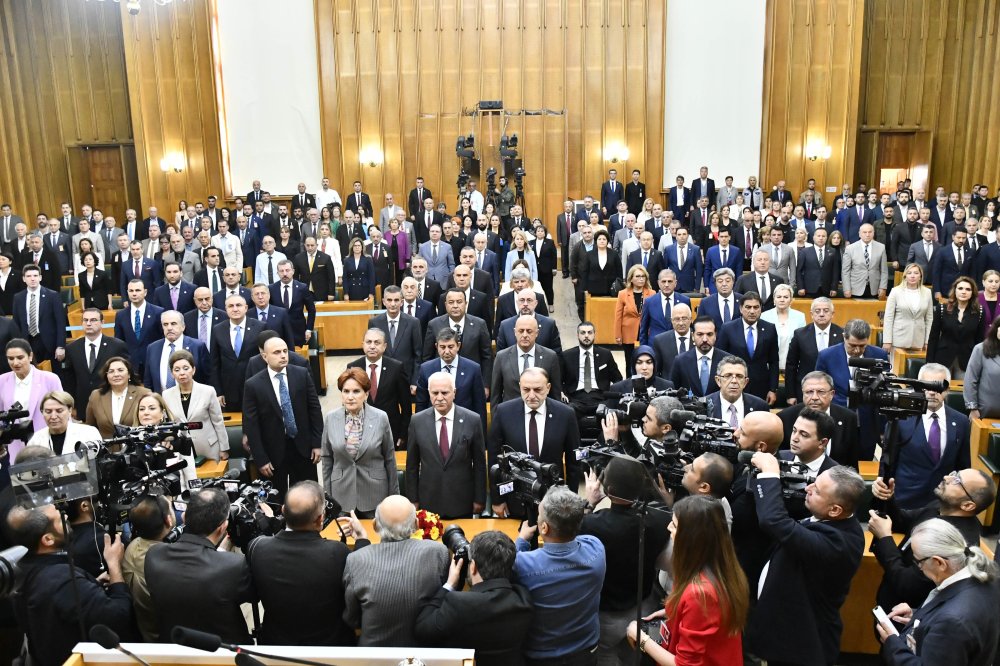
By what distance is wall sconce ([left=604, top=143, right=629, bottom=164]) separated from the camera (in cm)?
1745

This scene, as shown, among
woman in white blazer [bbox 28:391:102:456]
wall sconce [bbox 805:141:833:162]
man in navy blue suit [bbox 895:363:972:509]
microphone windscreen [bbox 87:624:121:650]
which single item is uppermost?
wall sconce [bbox 805:141:833:162]

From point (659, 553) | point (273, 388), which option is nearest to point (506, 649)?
point (659, 553)

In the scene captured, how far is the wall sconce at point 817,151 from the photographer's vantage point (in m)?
17.1

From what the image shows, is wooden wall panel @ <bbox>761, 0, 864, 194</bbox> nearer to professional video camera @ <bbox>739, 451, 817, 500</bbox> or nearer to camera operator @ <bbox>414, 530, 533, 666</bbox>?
professional video camera @ <bbox>739, 451, 817, 500</bbox>

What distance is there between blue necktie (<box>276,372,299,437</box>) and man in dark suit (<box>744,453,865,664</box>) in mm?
3431

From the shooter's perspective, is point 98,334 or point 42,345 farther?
point 42,345

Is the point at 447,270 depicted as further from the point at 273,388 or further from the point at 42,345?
the point at 273,388

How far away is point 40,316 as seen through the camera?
323 inches

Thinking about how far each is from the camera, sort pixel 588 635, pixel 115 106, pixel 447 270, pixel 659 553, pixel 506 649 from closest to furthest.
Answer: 1. pixel 506 649
2. pixel 588 635
3. pixel 659 553
4. pixel 447 270
5. pixel 115 106

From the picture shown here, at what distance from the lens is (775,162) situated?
56.7 feet

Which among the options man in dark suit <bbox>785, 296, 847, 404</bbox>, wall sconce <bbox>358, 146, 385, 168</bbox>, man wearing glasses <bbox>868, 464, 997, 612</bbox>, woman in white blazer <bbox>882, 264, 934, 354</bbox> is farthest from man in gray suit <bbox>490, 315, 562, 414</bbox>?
wall sconce <bbox>358, 146, 385, 168</bbox>

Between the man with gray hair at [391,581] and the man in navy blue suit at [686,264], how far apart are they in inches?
320

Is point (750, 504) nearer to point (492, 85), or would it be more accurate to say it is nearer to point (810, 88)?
point (492, 85)

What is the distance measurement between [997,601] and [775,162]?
1557 cm
